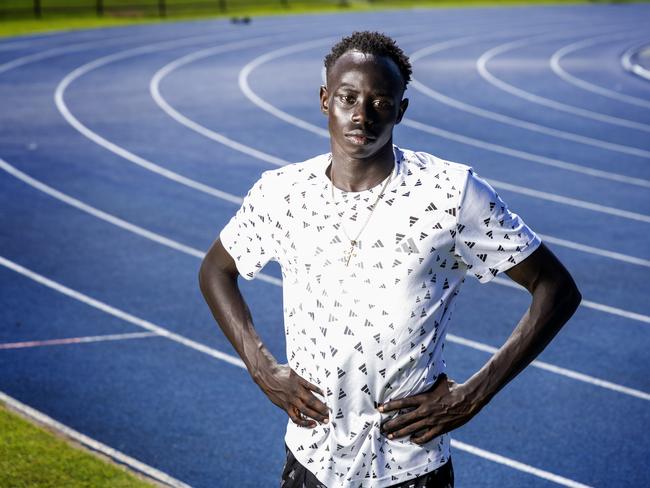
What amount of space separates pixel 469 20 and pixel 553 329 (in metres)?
29.7

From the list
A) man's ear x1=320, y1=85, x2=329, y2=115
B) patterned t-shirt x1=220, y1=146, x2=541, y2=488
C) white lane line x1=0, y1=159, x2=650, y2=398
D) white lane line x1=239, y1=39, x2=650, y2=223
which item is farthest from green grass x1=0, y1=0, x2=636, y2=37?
patterned t-shirt x1=220, y1=146, x2=541, y2=488

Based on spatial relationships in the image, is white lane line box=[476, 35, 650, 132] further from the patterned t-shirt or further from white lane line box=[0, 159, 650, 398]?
the patterned t-shirt

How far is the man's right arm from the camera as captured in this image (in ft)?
9.47

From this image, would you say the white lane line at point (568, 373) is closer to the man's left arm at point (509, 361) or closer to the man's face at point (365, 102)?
the man's left arm at point (509, 361)

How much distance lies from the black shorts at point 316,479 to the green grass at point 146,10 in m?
22.4

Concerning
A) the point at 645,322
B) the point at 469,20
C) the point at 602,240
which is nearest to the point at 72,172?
the point at 602,240

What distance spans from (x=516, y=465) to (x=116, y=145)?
347 inches

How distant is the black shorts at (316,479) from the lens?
2893mm

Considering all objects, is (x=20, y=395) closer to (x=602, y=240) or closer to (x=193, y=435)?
(x=193, y=435)

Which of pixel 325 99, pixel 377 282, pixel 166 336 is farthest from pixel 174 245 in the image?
pixel 377 282

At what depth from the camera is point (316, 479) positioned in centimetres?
294

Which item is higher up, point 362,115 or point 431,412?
point 362,115

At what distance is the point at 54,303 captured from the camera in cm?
795

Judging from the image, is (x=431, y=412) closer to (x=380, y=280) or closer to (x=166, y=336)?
(x=380, y=280)
